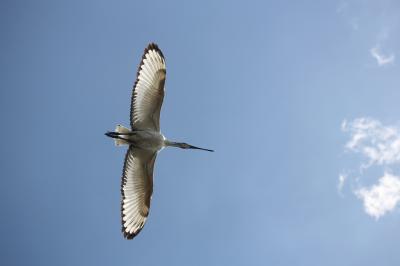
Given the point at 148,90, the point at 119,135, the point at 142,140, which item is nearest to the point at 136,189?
the point at 142,140

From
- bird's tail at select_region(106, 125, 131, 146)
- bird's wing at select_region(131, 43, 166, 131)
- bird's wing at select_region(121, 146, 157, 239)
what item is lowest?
bird's wing at select_region(121, 146, 157, 239)

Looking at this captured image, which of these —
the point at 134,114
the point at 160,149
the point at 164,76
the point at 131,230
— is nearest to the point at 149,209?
the point at 131,230

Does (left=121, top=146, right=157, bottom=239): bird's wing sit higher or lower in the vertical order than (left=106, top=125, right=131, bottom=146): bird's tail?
lower

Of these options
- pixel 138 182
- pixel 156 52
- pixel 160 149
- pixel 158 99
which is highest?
pixel 156 52

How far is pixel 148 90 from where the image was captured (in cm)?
1419

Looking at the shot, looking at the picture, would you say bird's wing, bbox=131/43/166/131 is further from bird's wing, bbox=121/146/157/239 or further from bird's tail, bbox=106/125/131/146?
bird's wing, bbox=121/146/157/239

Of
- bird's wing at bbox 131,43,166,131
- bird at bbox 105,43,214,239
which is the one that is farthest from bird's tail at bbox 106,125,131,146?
bird's wing at bbox 131,43,166,131

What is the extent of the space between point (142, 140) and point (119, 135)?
71 centimetres

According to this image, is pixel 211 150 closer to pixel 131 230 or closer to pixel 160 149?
pixel 160 149

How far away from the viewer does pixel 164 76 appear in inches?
562

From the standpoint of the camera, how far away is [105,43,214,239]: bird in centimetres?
1420

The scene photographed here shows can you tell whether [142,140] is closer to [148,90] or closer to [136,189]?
[148,90]

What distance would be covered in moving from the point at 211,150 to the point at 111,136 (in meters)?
3.38

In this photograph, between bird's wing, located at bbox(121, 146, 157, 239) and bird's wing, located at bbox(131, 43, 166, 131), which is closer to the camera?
bird's wing, located at bbox(131, 43, 166, 131)
